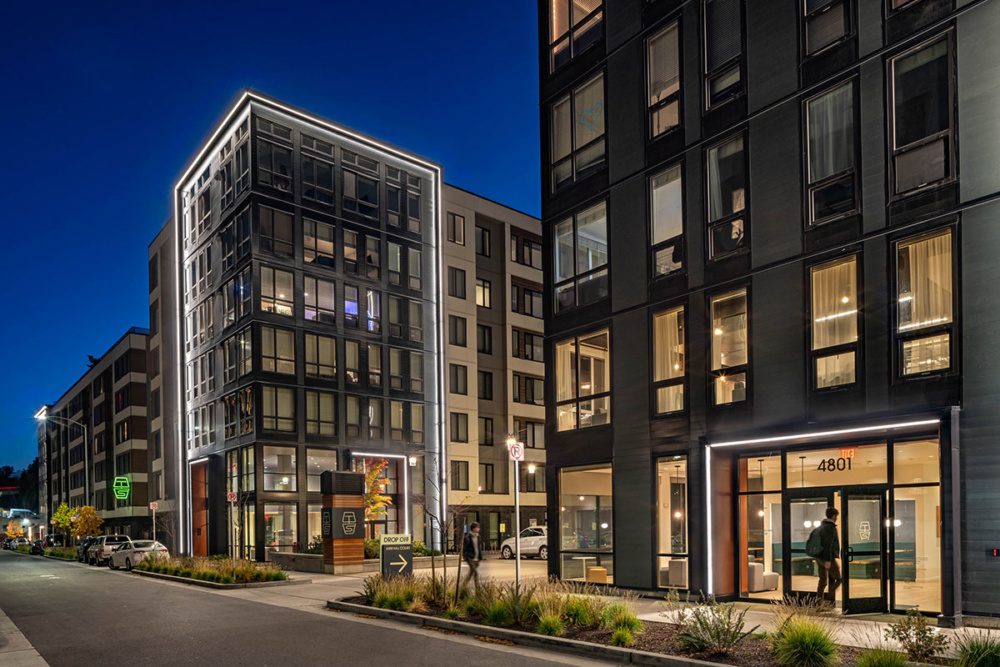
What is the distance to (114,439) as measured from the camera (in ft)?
250

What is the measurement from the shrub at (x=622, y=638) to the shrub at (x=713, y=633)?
76 centimetres

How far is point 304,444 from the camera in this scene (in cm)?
4359

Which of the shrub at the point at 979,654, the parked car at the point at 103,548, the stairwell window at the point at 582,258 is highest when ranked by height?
the stairwell window at the point at 582,258

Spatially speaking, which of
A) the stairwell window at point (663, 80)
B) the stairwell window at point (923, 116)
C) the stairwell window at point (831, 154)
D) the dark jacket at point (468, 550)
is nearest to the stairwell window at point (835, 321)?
the stairwell window at point (831, 154)

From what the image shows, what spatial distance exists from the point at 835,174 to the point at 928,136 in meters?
1.85

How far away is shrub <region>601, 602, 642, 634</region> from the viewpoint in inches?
512

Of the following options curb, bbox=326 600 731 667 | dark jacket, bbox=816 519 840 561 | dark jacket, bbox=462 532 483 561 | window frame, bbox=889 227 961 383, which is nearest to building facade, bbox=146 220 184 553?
dark jacket, bbox=462 532 483 561

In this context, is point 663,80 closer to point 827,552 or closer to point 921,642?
point 827,552

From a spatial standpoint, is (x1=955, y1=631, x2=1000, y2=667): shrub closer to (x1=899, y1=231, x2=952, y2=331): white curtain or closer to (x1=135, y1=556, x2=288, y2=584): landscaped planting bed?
(x1=899, y1=231, x2=952, y2=331): white curtain

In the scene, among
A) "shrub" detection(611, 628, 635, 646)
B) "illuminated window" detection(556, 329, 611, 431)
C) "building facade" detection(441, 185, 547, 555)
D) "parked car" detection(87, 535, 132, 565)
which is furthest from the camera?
"building facade" detection(441, 185, 547, 555)

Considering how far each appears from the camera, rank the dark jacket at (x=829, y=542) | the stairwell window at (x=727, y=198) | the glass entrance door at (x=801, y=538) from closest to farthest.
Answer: the dark jacket at (x=829, y=542), the glass entrance door at (x=801, y=538), the stairwell window at (x=727, y=198)

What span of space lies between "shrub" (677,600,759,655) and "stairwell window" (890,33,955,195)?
814 cm

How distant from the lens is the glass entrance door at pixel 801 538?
1645 centimetres

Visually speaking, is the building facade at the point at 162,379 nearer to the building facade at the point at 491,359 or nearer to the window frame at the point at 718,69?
the building facade at the point at 491,359
